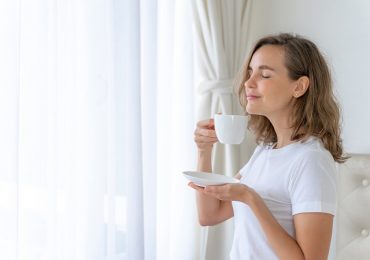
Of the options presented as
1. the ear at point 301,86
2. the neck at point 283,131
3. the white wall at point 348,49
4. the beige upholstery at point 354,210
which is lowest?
the beige upholstery at point 354,210

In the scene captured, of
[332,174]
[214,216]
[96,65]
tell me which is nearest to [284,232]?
[332,174]

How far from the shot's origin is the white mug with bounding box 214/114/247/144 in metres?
1.60

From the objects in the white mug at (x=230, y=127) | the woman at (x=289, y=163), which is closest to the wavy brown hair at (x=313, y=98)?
the woman at (x=289, y=163)

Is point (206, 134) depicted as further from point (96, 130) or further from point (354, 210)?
point (354, 210)

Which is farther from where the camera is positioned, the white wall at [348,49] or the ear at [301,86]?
the white wall at [348,49]

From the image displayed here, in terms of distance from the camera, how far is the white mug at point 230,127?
A: 5.24 feet

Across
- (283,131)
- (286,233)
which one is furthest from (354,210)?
(286,233)

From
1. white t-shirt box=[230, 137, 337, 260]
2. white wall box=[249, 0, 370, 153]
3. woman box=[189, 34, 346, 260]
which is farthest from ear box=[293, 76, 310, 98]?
white wall box=[249, 0, 370, 153]

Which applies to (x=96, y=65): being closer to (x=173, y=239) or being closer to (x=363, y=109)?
(x=173, y=239)

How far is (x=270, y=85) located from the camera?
1514 mm

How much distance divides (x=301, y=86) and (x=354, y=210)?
73 centimetres

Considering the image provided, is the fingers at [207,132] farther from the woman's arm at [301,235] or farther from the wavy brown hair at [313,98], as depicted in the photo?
the woman's arm at [301,235]

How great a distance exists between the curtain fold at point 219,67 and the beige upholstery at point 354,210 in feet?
1.70

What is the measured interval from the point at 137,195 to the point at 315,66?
931mm
